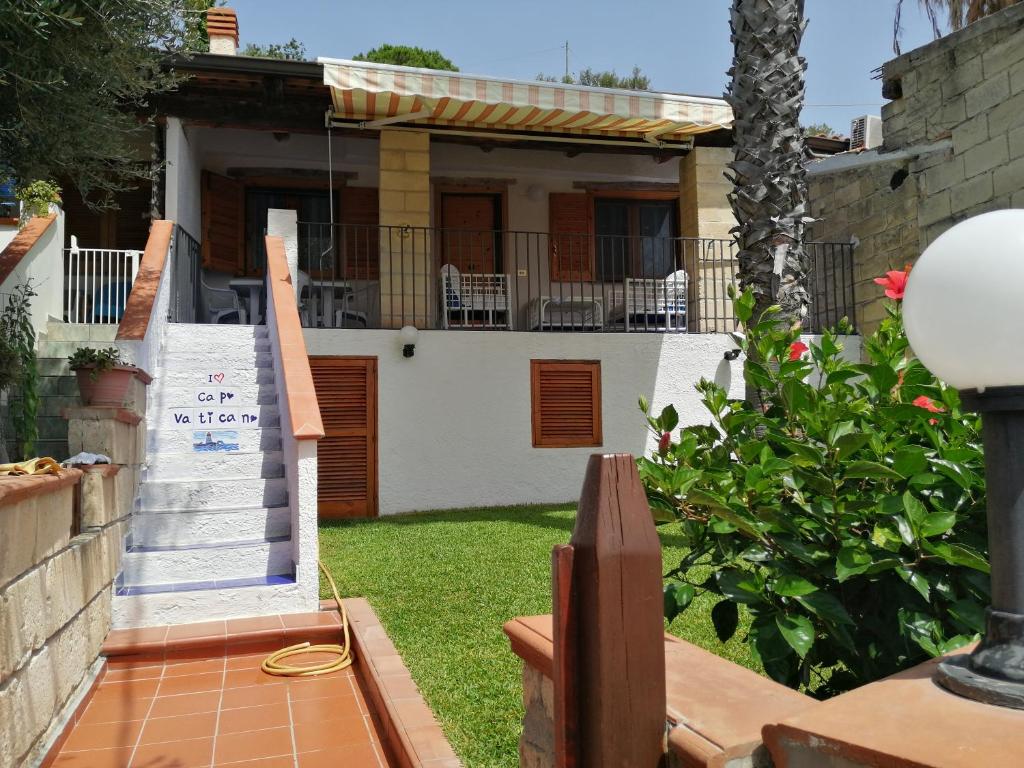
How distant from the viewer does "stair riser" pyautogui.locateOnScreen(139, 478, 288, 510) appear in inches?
236

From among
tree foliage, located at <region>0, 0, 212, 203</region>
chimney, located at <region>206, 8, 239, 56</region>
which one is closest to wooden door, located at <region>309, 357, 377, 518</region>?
tree foliage, located at <region>0, 0, 212, 203</region>

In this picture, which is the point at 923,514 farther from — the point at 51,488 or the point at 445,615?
the point at 445,615

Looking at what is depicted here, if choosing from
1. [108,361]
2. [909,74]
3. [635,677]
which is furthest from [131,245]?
[635,677]

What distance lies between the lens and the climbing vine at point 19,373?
580 centimetres

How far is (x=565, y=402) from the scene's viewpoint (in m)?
10.2

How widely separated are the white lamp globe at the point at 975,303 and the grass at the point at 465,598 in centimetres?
241

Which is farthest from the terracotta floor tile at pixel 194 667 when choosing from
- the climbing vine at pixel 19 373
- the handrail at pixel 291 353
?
the climbing vine at pixel 19 373

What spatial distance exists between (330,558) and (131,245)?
751 cm

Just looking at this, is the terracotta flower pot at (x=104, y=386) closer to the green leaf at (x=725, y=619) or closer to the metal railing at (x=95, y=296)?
the metal railing at (x=95, y=296)

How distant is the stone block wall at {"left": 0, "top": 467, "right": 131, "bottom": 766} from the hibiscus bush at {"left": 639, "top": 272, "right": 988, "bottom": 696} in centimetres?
236

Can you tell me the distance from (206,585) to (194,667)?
73cm

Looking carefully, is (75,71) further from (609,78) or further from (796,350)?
(609,78)

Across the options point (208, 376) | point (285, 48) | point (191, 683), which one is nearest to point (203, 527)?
point (191, 683)

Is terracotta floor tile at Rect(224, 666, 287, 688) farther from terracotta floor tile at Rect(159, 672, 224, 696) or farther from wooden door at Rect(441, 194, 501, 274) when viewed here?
wooden door at Rect(441, 194, 501, 274)
